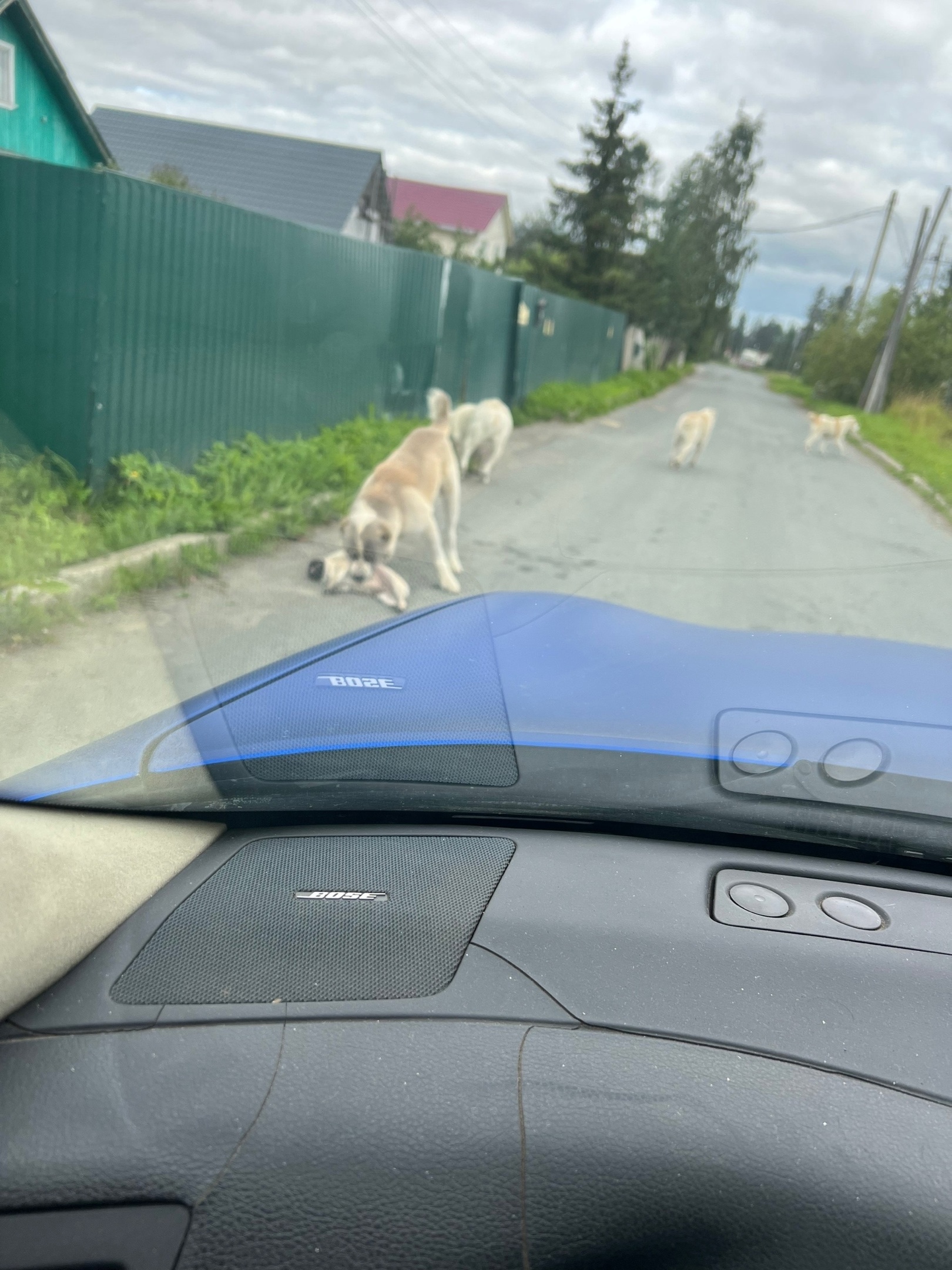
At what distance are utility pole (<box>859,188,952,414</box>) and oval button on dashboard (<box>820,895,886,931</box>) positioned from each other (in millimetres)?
3622

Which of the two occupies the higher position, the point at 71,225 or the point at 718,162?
the point at 718,162

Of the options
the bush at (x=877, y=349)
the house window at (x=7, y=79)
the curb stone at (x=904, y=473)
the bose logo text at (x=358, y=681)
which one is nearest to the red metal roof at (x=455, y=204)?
the bush at (x=877, y=349)

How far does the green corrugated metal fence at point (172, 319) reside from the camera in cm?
698

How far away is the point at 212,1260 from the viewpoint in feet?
4.59

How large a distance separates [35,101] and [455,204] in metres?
49.5

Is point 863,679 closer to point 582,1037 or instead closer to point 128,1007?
point 582,1037

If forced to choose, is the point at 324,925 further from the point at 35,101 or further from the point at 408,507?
the point at 35,101

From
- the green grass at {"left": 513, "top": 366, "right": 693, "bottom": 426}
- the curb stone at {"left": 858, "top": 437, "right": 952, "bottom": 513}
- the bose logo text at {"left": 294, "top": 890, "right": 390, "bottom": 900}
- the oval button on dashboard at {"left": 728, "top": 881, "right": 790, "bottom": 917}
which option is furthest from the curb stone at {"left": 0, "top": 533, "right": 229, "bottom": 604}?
the green grass at {"left": 513, "top": 366, "right": 693, "bottom": 426}

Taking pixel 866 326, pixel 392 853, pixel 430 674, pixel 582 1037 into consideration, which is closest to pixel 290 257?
pixel 430 674

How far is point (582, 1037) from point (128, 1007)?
790mm

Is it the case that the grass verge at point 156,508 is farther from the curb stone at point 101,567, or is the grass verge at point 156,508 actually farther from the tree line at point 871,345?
the tree line at point 871,345

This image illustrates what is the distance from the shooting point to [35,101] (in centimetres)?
766

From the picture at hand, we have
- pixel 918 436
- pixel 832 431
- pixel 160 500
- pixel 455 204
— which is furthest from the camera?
pixel 455 204

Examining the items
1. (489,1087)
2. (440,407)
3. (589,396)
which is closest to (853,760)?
(489,1087)
